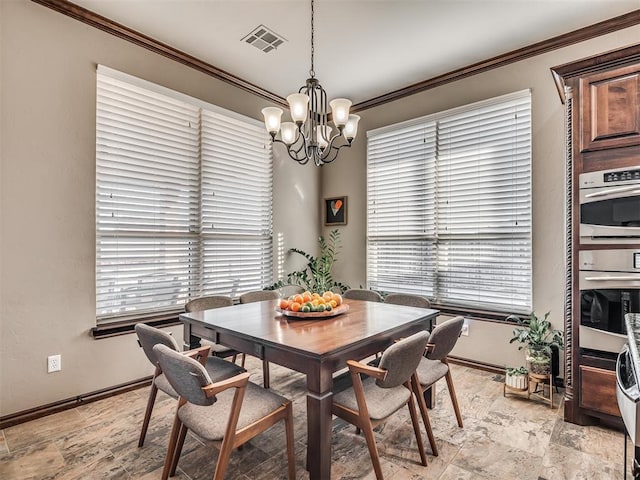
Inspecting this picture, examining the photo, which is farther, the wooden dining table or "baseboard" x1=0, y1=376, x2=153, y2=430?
"baseboard" x1=0, y1=376, x2=153, y2=430

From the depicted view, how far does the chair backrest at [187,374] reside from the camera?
1470mm

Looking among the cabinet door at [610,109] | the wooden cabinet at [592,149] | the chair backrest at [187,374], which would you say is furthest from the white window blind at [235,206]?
the cabinet door at [610,109]

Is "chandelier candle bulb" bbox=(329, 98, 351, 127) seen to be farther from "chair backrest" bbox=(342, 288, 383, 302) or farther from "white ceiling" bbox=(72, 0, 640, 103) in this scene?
"chair backrest" bbox=(342, 288, 383, 302)

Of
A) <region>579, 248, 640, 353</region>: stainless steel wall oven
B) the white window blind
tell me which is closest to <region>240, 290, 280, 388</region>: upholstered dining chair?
the white window blind

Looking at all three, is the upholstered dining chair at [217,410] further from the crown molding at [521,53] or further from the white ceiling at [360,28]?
the crown molding at [521,53]

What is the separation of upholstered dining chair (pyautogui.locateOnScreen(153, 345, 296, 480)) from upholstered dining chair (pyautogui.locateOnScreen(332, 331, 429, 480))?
0.32 m

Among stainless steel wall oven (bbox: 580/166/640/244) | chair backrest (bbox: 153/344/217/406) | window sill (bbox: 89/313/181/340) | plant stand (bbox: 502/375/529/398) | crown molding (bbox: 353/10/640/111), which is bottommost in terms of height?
plant stand (bbox: 502/375/529/398)

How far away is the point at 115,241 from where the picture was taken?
2.98 meters

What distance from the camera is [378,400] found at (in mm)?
1845

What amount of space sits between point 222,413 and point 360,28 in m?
3.01

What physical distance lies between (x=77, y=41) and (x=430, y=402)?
12.9 feet

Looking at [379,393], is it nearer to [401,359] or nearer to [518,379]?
[401,359]

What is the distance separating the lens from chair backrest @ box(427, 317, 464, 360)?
202 centimetres

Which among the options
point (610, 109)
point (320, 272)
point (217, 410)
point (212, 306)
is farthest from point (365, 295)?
point (610, 109)
